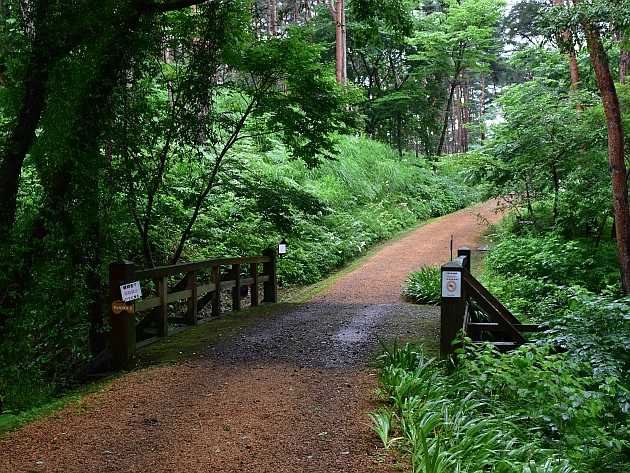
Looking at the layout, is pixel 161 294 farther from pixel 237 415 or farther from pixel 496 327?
pixel 496 327

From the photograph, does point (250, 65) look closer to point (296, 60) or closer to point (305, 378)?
point (296, 60)

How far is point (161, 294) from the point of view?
7637mm

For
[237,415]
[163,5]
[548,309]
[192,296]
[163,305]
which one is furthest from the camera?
[548,309]

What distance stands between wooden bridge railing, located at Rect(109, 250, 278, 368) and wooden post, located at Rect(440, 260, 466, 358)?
11.4ft

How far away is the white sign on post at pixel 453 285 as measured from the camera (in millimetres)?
6137

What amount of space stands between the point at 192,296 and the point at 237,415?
3965mm

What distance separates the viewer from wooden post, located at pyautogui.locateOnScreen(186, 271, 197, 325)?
8578 mm

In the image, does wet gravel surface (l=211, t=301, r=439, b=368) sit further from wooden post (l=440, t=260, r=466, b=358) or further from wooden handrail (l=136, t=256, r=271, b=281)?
wooden handrail (l=136, t=256, r=271, b=281)

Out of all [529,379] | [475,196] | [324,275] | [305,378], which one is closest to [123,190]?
[305,378]

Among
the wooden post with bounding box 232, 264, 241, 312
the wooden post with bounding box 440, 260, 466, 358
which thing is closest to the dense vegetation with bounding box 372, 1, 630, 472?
the wooden post with bounding box 440, 260, 466, 358

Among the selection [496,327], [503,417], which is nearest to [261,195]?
[496,327]

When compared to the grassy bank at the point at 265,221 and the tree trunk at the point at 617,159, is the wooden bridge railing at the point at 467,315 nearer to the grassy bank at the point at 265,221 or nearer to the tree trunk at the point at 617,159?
the grassy bank at the point at 265,221

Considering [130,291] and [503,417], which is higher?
[130,291]

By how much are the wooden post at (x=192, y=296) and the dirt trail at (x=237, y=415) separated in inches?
38.1
